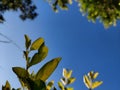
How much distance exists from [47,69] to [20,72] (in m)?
0.05

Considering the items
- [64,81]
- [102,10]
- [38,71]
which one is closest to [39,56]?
[38,71]

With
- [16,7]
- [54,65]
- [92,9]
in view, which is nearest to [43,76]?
[54,65]

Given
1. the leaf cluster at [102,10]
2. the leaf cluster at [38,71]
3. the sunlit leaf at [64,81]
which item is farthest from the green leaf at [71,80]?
the leaf cluster at [102,10]

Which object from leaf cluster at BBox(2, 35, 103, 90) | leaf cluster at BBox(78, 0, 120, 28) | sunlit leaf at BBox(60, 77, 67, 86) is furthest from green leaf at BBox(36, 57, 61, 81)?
leaf cluster at BBox(78, 0, 120, 28)

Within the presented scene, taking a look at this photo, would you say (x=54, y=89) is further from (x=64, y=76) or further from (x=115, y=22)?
(x=115, y=22)

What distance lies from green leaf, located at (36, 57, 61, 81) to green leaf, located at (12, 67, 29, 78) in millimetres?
29

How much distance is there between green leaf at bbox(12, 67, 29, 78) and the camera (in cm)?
57

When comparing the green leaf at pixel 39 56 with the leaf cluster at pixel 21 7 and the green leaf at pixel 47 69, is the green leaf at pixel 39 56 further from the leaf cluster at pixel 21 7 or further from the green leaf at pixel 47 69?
the leaf cluster at pixel 21 7

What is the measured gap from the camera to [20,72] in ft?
1.90

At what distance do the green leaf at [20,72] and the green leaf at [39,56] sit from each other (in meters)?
0.03

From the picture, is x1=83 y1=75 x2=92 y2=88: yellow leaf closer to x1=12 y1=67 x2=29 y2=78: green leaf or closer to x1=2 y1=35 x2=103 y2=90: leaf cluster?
x1=2 y1=35 x2=103 y2=90: leaf cluster

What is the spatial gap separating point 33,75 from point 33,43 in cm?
7

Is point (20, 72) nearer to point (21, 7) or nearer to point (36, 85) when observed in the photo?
point (36, 85)

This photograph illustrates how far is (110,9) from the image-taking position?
11766 mm
